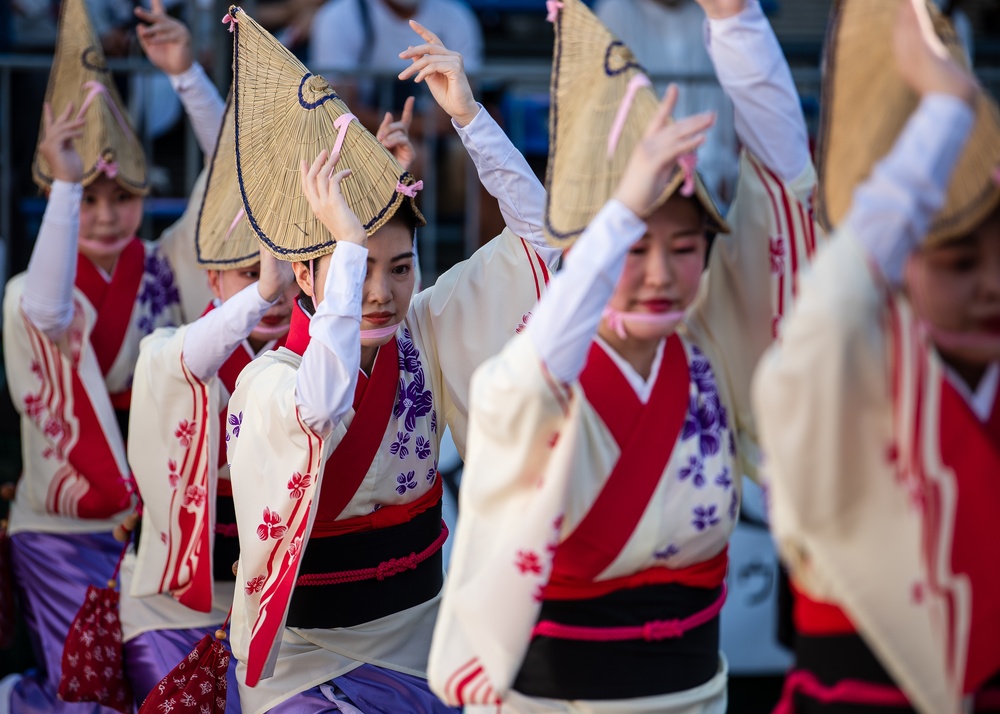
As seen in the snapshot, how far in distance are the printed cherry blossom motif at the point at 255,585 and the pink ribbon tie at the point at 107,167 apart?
1.58 m

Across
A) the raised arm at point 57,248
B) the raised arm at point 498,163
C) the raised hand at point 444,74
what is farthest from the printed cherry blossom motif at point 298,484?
the raised arm at point 57,248

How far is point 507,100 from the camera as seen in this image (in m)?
5.12

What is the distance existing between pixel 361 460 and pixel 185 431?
63cm

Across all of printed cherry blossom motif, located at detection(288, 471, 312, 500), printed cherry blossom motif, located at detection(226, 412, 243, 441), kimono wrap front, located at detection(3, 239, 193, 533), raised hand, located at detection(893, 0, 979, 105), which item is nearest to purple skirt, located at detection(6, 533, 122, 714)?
kimono wrap front, located at detection(3, 239, 193, 533)

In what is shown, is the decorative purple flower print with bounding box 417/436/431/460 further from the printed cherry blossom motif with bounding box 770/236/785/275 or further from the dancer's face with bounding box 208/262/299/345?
the printed cherry blossom motif with bounding box 770/236/785/275

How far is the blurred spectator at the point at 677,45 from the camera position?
17.0 feet

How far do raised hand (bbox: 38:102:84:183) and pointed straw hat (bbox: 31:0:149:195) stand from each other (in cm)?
5

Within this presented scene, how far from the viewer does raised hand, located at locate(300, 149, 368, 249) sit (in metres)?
2.61

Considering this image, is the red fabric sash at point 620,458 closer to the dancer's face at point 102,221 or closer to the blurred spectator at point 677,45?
the dancer's face at point 102,221

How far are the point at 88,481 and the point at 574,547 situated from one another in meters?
2.16

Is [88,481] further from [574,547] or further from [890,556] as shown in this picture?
[890,556]

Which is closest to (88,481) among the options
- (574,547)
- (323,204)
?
(323,204)

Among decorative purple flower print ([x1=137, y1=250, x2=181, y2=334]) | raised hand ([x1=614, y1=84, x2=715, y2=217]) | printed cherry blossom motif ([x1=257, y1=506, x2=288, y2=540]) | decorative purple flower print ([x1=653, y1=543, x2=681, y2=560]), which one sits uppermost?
raised hand ([x1=614, y1=84, x2=715, y2=217])

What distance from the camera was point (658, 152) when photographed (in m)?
1.99
